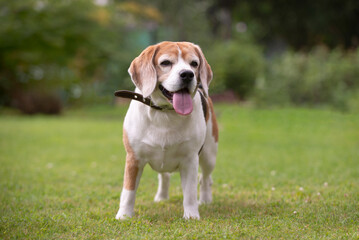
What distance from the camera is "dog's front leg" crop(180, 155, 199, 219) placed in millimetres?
4262

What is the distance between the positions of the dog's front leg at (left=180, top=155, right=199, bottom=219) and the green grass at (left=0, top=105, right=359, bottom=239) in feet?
0.42

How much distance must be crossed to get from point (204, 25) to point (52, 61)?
922 centimetres

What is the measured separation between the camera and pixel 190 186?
4.30 meters

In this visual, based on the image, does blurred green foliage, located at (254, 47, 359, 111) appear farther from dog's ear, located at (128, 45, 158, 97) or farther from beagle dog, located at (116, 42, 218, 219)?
dog's ear, located at (128, 45, 158, 97)

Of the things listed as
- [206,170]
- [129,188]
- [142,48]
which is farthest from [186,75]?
[142,48]

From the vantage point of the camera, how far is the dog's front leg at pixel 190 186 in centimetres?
426

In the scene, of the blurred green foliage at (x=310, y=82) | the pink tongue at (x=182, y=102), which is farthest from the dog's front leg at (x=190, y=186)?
the blurred green foliage at (x=310, y=82)

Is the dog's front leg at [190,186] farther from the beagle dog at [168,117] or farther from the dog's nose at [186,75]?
the dog's nose at [186,75]

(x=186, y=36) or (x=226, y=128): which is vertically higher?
(x=186, y=36)

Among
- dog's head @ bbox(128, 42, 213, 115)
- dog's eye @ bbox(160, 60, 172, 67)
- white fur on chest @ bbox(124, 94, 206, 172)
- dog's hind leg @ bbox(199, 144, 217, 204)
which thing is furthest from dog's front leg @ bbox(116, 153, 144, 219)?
dog's eye @ bbox(160, 60, 172, 67)

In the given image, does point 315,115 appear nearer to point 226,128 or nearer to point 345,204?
point 226,128

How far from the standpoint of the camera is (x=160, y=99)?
13.5ft

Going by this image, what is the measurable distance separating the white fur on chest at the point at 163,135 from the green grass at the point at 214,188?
59 centimetres

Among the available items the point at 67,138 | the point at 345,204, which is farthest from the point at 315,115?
the point at 345,204
